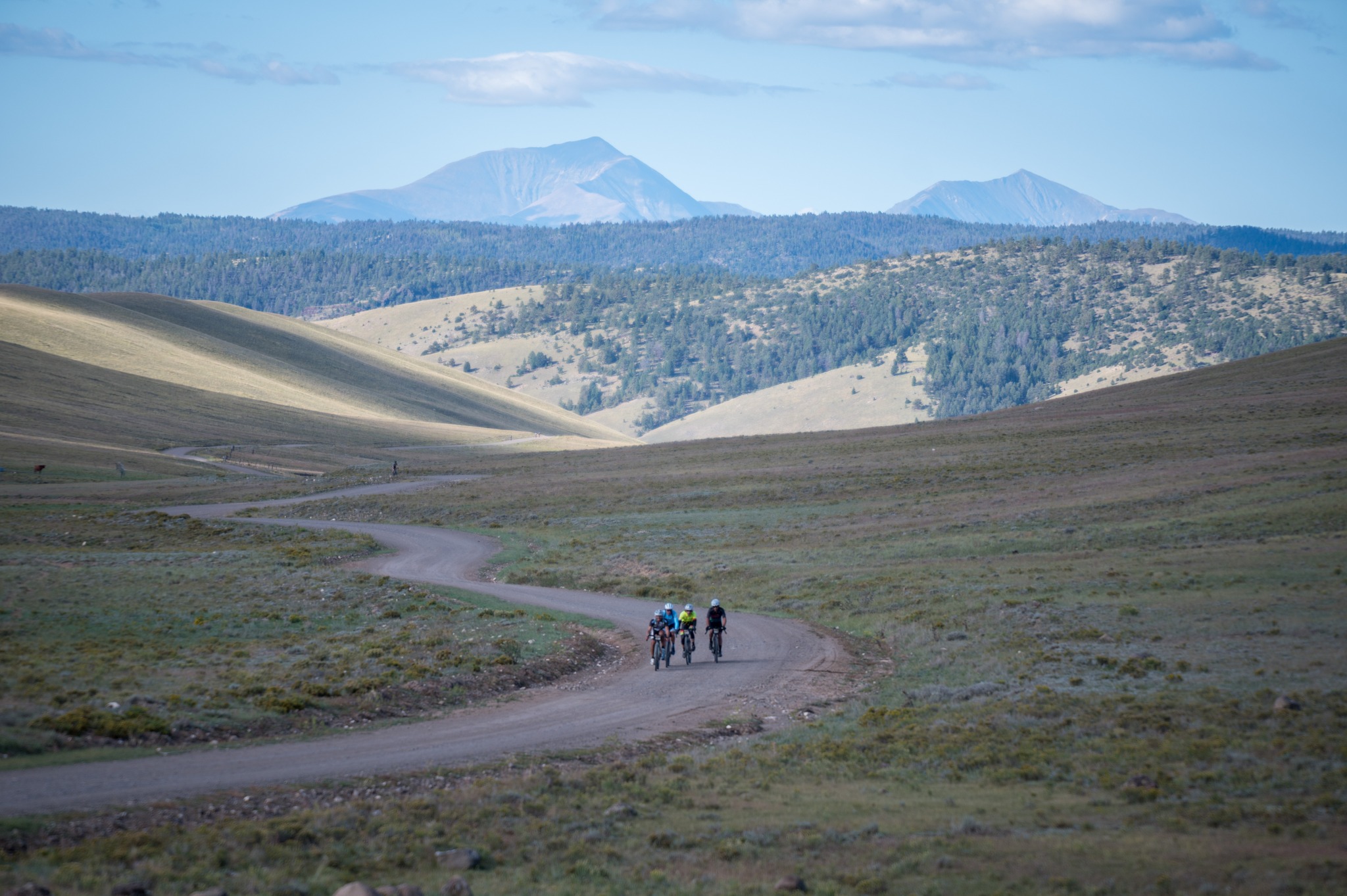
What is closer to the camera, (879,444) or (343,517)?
(343,517)

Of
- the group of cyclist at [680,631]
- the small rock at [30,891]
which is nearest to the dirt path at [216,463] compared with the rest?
the group of cyclist at [680,631]

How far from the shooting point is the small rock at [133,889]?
36.8 ft

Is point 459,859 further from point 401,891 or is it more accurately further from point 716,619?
point 716,619

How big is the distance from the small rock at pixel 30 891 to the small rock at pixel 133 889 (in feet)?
2.11

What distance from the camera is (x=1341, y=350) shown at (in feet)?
309

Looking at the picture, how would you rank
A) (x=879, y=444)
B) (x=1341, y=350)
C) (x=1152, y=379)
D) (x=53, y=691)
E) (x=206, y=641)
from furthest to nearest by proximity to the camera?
(x=1152, y=379) < (x=1341, y=350) < (x=879, y=444) < (x=206, y=641) < (x=53, y=691)

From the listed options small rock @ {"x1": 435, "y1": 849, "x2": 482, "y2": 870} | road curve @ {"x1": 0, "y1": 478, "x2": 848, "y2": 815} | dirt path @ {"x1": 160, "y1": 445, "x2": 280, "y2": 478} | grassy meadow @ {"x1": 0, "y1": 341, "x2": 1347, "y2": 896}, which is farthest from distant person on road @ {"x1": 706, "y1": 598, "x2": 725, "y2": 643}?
dirt path @ {"x1": 160, "y1": 445, "x2": 280, "y2": 478}

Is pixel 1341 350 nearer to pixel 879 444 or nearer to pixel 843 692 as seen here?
pixel 879 444

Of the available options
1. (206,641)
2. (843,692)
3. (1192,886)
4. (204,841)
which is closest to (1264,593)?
(843,692)

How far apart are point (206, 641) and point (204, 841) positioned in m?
15.2

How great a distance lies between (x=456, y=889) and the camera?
1205 centimetres

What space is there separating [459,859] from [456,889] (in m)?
1.05

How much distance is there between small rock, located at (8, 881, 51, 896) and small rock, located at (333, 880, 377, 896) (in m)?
2.90

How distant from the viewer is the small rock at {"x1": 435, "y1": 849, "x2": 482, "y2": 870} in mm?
12992
